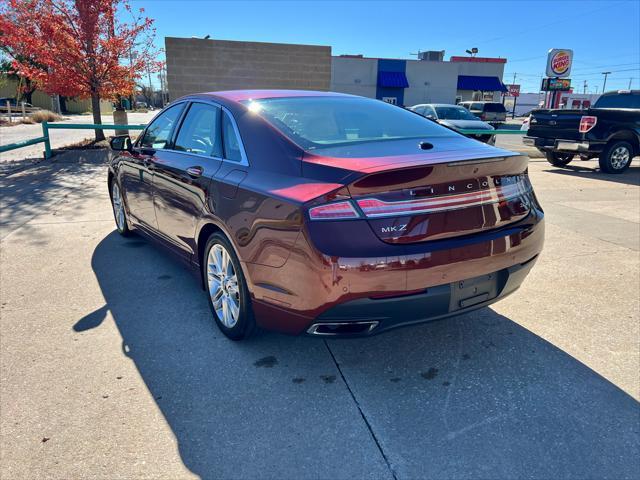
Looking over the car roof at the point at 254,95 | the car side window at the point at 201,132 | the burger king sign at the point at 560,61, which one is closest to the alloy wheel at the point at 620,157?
the car roof at the point at 254,95

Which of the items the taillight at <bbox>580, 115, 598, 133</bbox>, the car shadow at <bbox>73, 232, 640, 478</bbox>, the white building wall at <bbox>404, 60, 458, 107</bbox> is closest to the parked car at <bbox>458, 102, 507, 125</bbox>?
the white building wall at <bbox>404, 60, 458, 107</bbox>

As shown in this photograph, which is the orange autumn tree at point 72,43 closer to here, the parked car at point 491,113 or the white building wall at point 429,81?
the parked car at point 491,113

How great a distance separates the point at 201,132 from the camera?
375 cm

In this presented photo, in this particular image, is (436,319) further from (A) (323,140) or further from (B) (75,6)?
(B) (75,6)

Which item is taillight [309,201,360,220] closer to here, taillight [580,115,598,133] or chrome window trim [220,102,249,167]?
chrome window trim [220,102,249,167]

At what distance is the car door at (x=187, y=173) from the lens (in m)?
3.44

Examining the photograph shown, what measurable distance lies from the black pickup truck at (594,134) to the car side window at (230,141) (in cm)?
1037

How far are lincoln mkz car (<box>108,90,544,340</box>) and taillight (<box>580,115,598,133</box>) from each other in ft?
30.2

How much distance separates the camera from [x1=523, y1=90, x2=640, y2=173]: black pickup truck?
11102 mm

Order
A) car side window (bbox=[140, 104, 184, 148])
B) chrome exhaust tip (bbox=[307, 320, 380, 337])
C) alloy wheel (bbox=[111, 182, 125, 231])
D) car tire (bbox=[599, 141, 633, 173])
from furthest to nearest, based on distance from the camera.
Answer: car tire (bbox=[599, 141, 633, 173]) → alloy wheel (bbox=[111, 182, 125, 231]) → car side window (bbox=[140, 104, 184, 148]) → chrome exhaust tip (bbox=[307, 320, 380, 337])

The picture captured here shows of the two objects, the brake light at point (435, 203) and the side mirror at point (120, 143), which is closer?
the brake light at point (435, 203)

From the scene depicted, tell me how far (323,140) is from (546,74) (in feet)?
76.7

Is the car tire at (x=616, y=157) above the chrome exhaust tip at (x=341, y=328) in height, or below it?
above

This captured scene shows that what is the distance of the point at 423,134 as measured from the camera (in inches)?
133
